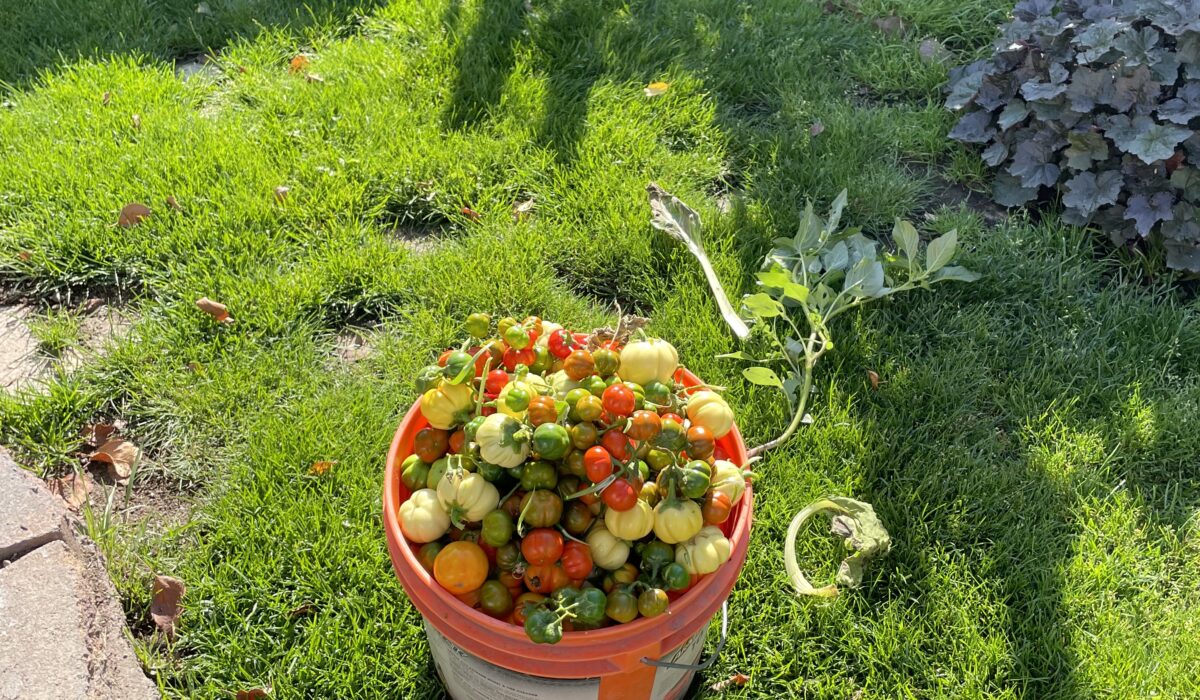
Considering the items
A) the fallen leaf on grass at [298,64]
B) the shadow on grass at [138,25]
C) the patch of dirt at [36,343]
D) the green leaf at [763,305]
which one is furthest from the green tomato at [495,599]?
the shadow on grass at [138,25]

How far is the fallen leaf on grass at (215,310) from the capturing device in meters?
3.04

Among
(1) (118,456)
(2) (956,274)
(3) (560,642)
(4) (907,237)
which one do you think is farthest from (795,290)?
(1) (118,456)

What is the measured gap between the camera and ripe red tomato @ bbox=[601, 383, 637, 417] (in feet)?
5.84

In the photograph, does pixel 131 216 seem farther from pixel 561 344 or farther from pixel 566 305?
pixel 561 344

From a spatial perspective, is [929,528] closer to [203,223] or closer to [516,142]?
[516,142]

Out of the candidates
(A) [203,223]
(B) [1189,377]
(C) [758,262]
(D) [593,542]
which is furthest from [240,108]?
(B) [1189,377]

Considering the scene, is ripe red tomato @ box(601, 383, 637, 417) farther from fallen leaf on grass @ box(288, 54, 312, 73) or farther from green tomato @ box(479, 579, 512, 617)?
fallen leaf on grass @ box(288, 54, 312, 73)

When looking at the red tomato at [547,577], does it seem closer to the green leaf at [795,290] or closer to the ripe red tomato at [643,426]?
the ripe red tomato at [643,426]

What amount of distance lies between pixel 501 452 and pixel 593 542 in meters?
0.26

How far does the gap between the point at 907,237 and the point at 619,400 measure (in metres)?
1.74

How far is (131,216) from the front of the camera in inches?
130

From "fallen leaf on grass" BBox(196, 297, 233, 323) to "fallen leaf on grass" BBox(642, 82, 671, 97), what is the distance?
6.58ft

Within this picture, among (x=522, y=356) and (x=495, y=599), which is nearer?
(x=495, y=599)

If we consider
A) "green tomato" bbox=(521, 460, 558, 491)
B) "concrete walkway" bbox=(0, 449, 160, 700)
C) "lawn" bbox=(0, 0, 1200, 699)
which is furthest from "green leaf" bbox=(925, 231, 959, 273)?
"concrete walkway" bbox=(0, 449, 160, 700)
